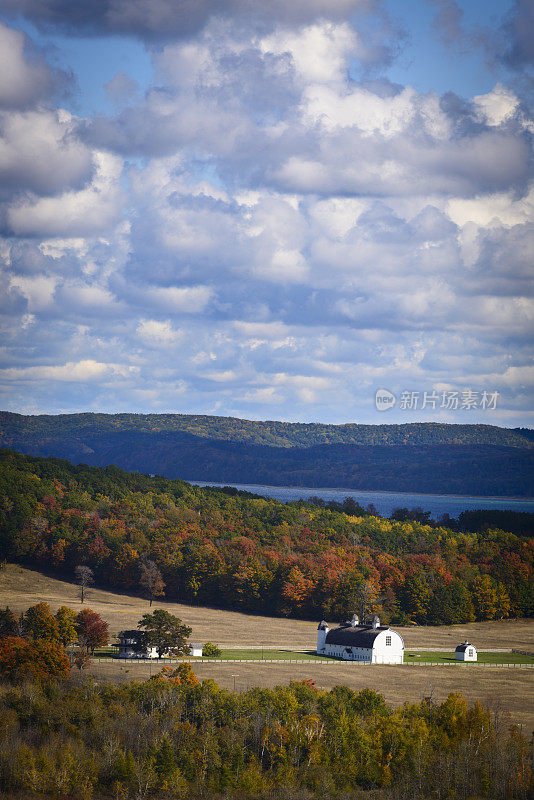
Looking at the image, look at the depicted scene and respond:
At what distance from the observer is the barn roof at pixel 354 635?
101938 millimetres

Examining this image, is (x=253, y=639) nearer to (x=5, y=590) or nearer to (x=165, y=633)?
(x=165, y=633)

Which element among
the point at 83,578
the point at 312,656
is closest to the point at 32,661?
the point at 312,656

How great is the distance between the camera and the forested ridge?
13112 centimetres

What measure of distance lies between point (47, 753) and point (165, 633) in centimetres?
3420

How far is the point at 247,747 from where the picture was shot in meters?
64.7

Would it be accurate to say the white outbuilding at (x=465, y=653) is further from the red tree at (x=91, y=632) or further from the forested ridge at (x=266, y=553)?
the red tree at (x=91, y=632)

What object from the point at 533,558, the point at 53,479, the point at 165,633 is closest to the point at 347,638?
the point at 165,633

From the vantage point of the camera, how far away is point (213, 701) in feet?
226

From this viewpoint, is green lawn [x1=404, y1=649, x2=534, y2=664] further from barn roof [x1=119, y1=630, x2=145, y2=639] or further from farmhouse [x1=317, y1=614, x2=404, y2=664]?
barn roof [x1=119, y1=630, x2=145, y2=639]

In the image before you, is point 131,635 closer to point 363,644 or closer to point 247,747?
point 363,644

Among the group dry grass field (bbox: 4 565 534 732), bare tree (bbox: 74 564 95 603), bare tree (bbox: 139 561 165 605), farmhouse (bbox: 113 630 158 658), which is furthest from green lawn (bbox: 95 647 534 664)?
bare tree (bbox: 139 561 165 605)

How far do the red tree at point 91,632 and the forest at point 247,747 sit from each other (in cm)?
2073

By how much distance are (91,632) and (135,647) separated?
4.47 metres

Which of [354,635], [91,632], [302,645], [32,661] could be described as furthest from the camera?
[302,645]
